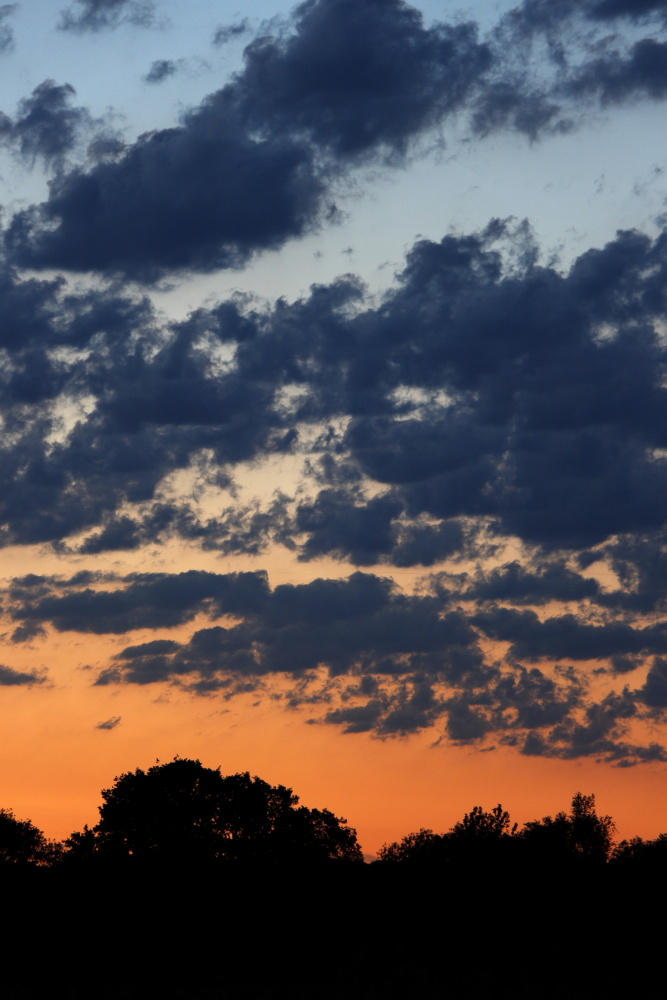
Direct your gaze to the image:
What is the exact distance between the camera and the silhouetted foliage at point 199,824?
103062 mm

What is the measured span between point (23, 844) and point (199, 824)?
3415 cm

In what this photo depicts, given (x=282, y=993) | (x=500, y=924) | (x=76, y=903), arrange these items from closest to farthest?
(x=282, y=993) < (x=500, y=924) < (x=76, y=903)

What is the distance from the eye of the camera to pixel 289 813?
377 feet

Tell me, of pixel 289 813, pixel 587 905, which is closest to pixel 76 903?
pixel 587 905

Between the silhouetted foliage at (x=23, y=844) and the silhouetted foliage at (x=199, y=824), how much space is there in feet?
92.3

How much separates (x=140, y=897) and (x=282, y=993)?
14063mm

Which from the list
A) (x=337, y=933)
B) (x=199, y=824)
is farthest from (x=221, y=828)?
Answer: (x=337, y=933)

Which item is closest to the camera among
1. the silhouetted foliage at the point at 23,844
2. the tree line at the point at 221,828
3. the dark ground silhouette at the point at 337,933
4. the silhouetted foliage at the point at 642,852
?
the dark ground silhouette at the point at 337,933

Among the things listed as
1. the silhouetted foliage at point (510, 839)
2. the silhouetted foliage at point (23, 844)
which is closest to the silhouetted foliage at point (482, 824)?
the silhouetted foliage at point (510, 839)

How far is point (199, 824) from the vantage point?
351ft

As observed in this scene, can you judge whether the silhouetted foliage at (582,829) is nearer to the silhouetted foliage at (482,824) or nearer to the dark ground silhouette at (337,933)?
the silhouetted foliage at (482,824)

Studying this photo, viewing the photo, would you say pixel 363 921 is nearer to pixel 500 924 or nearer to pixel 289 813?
pixel 500 924

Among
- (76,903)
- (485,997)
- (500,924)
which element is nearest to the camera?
(485,997)

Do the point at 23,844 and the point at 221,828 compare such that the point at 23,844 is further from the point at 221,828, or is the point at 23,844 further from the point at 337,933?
the point at 337,933
